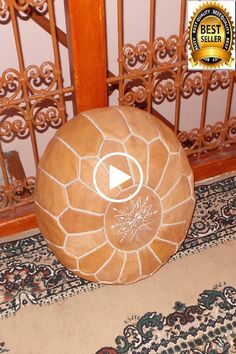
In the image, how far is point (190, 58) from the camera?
247cm

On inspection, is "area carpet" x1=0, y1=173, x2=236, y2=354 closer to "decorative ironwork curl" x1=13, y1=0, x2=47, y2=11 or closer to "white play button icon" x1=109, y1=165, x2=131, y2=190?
"white play button icon" x1=109, y1=165, x2=131, y2=190

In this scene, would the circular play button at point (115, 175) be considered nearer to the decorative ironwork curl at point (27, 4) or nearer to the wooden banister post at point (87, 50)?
the wooden banister post at point (87, 50)

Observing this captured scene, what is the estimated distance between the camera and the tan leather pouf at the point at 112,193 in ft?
6.93

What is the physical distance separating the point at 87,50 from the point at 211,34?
0.62 meters

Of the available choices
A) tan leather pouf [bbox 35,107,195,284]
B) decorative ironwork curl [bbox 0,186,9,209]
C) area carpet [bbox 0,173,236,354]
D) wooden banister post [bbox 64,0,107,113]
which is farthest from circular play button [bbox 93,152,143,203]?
decorative ironwork curl [bbox 0,186,9,209]

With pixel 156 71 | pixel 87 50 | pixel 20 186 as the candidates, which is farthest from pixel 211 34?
pixel 20 186

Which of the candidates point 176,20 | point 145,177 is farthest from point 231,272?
point 176,20

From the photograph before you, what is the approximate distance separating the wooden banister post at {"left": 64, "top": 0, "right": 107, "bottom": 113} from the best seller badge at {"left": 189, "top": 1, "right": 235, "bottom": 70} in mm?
481

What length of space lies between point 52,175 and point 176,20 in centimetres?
218

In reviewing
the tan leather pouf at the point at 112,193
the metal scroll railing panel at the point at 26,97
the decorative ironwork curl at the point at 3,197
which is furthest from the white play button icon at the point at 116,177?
the decorative ironwork curl at the point at 3,197

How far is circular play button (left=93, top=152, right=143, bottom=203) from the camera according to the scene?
6.89 feet

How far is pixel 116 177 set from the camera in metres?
2.11

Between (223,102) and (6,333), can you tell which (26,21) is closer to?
(223,102)

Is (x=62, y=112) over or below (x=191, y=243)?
over
